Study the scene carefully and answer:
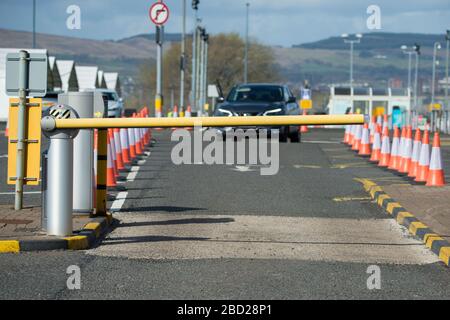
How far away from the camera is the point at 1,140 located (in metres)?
31.2

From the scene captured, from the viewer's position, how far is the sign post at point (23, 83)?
1243cm

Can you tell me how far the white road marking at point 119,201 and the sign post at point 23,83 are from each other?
1734mm

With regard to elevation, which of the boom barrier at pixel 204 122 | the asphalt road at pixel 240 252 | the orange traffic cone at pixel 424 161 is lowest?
the asphalt road at pixel 240 252

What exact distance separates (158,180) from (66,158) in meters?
7.15

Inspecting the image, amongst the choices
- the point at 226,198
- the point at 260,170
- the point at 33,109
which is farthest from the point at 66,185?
the point at 260,170

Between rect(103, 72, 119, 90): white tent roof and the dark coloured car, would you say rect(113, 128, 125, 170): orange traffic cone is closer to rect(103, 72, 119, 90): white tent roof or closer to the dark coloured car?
the dark coloured car

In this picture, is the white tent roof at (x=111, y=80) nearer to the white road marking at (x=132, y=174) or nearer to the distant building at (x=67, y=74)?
the distant building at (x=67, y=74)

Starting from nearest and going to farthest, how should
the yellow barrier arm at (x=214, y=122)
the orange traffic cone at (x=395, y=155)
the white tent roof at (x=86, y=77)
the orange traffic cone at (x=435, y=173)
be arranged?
the yellow barrier arm at (x=214, y=122) < the orange traffic cone at (x=435, y=173) < the orange traffic cone at (x=395, y=155) < the white tent roof at (x=86, y=77)

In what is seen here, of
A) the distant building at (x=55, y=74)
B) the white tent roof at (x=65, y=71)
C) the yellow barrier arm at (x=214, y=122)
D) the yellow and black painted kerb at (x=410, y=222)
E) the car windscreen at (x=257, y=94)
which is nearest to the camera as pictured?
the yellow barrier arm at (x=214, y=122)

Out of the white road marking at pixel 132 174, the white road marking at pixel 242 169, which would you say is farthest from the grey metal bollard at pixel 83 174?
the white road marking at pixel 242 169

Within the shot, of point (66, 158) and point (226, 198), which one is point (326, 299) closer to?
point (66, 158)

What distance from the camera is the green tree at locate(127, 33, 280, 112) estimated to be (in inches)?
5182

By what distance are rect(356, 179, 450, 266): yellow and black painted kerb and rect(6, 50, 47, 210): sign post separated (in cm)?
415

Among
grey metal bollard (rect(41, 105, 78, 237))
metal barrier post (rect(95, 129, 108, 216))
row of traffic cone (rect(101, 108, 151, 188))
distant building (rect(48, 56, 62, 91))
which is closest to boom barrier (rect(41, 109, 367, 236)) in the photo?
grey metal bollard (rect(41, 105, 78, 237))
